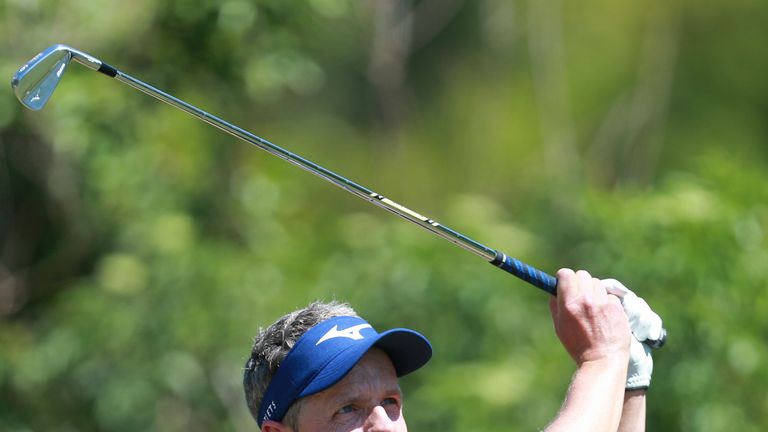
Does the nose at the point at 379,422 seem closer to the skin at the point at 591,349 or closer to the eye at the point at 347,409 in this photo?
the eye at the point at 347,409

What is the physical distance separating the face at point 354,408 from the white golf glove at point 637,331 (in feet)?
1.83

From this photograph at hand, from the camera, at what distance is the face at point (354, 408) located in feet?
9.77

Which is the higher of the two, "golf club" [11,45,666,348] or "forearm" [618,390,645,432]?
"golf club" [11,45,666,348]

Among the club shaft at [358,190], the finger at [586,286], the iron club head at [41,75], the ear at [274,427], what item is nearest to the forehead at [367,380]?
the ear at [274,427]

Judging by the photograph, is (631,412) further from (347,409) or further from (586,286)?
(347,409)

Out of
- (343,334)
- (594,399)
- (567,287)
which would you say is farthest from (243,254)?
(594,399)

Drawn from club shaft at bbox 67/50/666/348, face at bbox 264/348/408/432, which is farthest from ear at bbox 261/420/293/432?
club shaft at bbox 67/50/666/348

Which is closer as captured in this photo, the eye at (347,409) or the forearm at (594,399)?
the forearm at (594,399)

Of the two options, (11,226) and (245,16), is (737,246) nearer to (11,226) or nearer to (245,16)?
(245,16)

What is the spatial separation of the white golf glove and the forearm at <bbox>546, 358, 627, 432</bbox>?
186 mm

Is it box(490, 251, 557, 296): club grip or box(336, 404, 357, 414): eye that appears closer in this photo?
box(336, 404, 357, 414): eye

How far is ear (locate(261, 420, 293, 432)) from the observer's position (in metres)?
3.03

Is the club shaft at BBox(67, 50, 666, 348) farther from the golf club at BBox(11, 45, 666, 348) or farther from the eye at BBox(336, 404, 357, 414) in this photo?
the eye at BBox(336, 404, 357, 414)

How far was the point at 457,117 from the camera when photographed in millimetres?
12281
